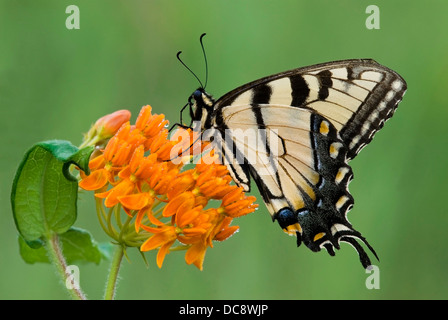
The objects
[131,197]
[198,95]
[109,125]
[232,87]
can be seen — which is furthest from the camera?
[232,87]

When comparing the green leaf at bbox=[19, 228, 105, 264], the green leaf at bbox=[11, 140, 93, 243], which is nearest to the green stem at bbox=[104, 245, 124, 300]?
the green leaf at bbox=[11, 140, 93, 243]

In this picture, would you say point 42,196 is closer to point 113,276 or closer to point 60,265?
point 60,265

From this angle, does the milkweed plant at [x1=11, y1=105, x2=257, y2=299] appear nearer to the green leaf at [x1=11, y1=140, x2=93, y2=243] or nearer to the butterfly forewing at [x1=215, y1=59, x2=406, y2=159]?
the green leaf at [x1=11, y1=140, x2=93, y2=243]

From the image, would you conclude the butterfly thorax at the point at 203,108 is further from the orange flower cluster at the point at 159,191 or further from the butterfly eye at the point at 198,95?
the orange flower cluster at the point at 159,191

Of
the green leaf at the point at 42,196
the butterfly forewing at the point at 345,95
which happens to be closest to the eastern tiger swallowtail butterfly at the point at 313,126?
the butterfly forewing at the point at 345,95

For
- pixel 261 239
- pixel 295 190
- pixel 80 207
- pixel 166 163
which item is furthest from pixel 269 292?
pixel 166 163

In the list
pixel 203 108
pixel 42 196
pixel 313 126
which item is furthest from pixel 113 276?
pixel 313 126

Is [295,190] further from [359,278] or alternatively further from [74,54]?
[74,54]
